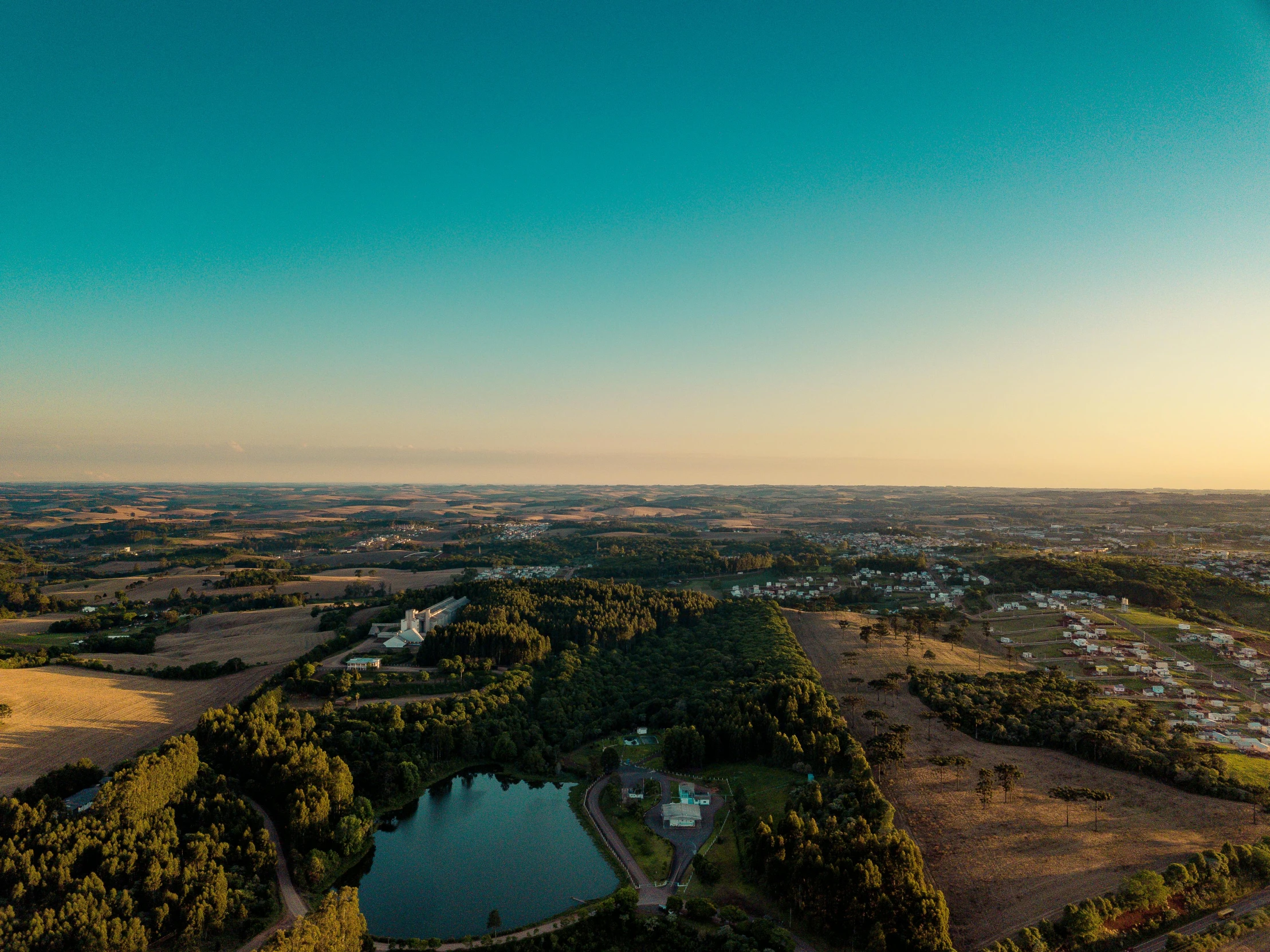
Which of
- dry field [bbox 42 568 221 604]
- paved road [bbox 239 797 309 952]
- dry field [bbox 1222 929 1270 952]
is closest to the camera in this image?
dry field [bbox 1222 929 1270 952]

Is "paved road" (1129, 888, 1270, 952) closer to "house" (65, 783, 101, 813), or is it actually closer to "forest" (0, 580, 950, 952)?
"forest" (0, 580, 950, 952)

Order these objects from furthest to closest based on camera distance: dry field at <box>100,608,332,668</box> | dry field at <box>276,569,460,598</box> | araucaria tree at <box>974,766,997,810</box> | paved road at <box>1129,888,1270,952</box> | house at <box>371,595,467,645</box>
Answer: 1. dry field at <box>276,569,460,598</box>
2. house at <box>371,595,467,645</box>
3. dry field at <box>100,608,332,668</box>
4. araucaria tree at <box>974,766,997,810</box>
5. paved road at <box>1129,888,1270,952</box>

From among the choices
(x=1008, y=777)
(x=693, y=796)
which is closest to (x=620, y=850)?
(x=693, y=796)

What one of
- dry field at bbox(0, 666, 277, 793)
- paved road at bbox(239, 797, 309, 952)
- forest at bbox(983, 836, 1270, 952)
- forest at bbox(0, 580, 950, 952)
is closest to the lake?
forest at bbox(0, 580, 950, 952)

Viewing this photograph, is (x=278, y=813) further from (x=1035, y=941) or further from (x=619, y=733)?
(x=1035, y=941)

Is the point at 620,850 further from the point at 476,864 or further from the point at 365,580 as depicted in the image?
the point at 365,580

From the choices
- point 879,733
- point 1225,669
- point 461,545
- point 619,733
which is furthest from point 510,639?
point 461,545

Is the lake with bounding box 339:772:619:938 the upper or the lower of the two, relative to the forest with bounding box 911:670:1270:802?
lower
